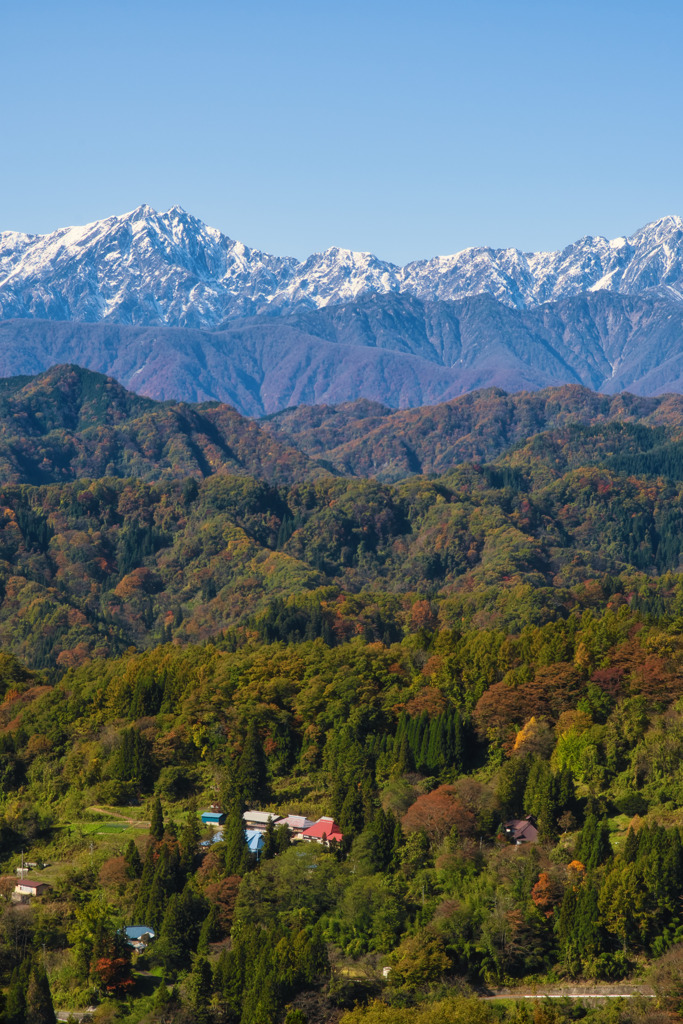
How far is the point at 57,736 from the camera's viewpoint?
7256 centimetres

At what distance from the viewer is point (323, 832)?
5938cm

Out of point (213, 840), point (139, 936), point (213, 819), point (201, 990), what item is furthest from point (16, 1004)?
point (213, 819)

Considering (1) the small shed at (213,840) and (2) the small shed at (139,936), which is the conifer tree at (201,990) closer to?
(2) the small shed at (139,936)

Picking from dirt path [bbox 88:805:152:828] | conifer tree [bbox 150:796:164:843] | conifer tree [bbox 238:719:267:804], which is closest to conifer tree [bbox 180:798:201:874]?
conifer tree [bbox 150:796:164:843]

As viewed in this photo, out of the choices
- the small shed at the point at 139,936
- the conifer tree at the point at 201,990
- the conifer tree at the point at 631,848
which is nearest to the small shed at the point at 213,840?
the small shed at the point at 139,936

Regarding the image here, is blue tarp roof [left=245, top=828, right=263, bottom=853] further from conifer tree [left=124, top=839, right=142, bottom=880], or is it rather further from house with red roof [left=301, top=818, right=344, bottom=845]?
conifer tree [left=124, top=839, right=142, bottom=880]

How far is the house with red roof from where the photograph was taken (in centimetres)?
5888

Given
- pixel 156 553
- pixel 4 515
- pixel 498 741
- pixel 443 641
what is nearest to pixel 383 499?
pixel 156 553

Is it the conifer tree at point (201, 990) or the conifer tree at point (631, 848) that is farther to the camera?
the conifer tree at point (631, 848)

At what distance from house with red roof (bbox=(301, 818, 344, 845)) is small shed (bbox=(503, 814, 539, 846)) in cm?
724

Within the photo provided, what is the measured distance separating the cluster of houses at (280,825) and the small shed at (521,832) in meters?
7.24

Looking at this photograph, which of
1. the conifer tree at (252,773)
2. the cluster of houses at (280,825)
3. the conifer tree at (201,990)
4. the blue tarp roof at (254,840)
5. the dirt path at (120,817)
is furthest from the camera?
the conifer tree at (252,773)

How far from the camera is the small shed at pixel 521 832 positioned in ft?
187

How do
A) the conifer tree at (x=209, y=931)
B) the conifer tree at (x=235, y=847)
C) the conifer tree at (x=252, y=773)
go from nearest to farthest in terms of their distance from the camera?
the conifer tree at (x=209, y=931)
the conifer tree at (x=235, y=847)
the conifer tree at (x=252, y=773)
